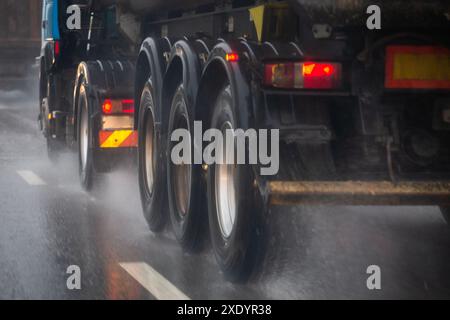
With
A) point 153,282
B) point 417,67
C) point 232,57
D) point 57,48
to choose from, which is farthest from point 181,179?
point 57,48

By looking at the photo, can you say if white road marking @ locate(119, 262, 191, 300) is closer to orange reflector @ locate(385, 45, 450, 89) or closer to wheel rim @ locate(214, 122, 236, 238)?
wheel rim @ locate(214, 122, 236, 238)

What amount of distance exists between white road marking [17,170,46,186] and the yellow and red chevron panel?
6.04 feet

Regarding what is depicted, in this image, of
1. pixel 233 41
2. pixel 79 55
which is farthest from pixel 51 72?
pixel 233 41

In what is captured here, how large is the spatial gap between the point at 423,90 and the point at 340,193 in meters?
0.76

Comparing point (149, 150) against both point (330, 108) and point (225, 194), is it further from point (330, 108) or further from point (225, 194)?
point (330, 108)

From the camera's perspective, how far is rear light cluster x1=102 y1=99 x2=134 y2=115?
1155cm

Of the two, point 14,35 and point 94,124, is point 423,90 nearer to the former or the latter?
point 94,124

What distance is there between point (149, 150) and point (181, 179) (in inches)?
51.9

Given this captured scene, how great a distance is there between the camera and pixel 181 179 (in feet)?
28.3

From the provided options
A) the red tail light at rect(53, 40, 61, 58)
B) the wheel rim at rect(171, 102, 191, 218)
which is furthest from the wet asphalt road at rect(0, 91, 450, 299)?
the red tail light at rect(53, 40, 61, 58)

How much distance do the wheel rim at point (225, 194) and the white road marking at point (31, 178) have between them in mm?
5935

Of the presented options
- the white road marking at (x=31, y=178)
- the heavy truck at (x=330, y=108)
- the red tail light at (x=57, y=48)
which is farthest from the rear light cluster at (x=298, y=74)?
the red tail light at (x=57, y=48)

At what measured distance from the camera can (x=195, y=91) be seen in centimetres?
797

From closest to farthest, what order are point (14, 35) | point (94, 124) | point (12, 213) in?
1. point (12, 213)
2. point (94, 124)
3. point (14, 35)
